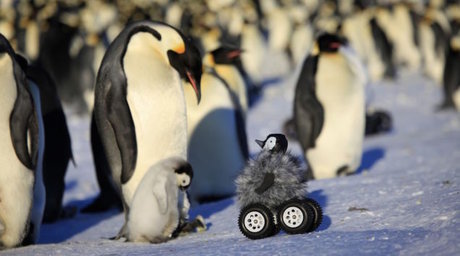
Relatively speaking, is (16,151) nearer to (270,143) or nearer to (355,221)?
(270,143)

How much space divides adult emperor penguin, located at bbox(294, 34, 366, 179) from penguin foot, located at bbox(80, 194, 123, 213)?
1.90 meters

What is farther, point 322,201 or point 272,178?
point 322,201

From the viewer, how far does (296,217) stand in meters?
4.41

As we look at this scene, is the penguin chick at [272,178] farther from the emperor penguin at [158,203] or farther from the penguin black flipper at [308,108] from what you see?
the penguin black flipper at [308,108]

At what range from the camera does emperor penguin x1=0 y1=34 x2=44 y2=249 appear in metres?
5.29

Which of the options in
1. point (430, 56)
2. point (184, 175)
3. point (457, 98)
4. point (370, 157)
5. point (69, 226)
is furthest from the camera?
point (430, 56)

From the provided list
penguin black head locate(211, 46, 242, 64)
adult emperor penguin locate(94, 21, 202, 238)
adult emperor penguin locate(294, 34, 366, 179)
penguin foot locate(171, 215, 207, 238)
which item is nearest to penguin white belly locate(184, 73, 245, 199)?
adult emperor penguin locate(294, 34, 366, 179)

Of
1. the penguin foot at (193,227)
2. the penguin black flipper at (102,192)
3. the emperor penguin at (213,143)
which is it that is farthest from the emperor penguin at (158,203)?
the emperor penguin at (213,143)

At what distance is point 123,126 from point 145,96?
0.78ft

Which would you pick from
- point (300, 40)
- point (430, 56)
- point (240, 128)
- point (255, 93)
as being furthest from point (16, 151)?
point (300, 40)

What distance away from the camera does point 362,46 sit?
21.4 m

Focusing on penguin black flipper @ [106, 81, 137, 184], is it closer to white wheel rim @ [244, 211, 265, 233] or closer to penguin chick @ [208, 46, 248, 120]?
white wheel rim @ [244, 211, 265, 233]

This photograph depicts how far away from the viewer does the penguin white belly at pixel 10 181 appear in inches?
208

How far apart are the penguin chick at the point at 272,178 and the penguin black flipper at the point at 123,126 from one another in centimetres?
108
